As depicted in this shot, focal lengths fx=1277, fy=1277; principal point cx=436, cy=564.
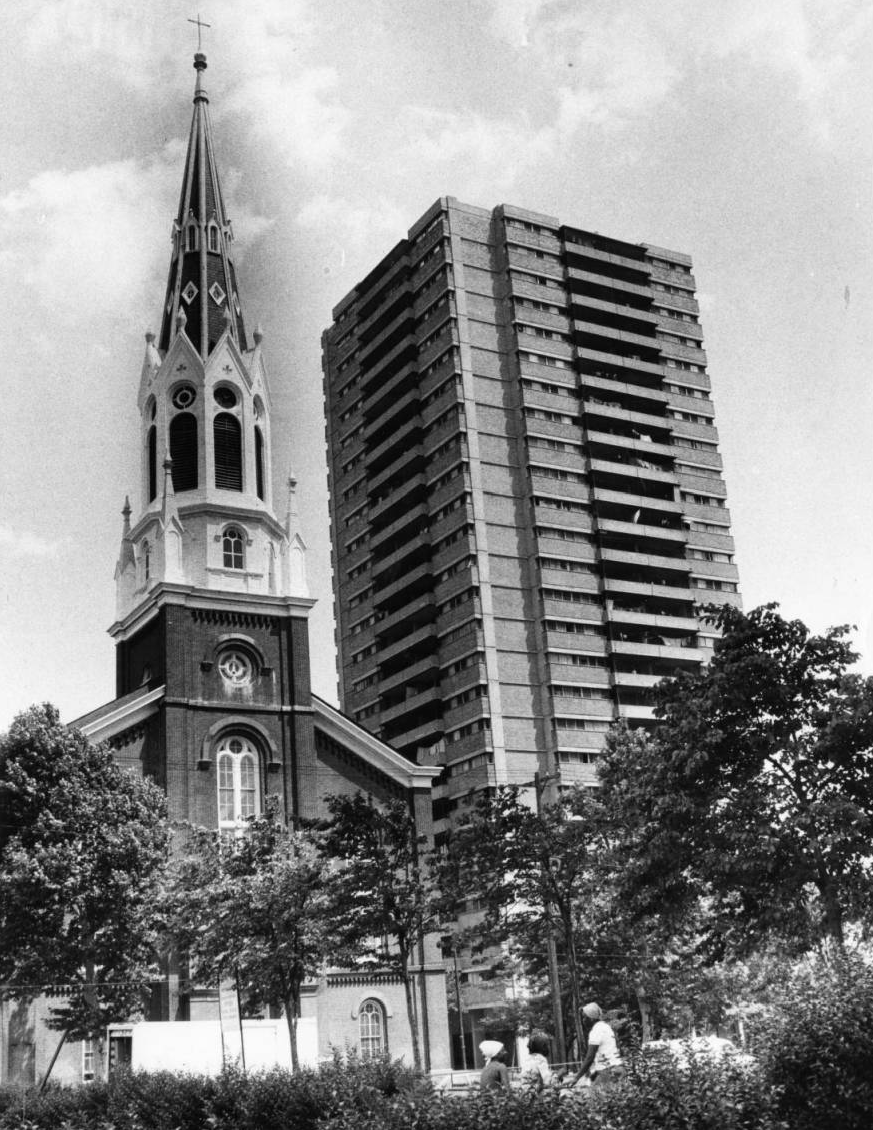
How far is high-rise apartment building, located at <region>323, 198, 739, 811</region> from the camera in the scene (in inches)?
3878

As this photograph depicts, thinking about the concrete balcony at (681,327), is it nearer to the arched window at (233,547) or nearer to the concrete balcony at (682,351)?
the concrete balcony at (682,351)

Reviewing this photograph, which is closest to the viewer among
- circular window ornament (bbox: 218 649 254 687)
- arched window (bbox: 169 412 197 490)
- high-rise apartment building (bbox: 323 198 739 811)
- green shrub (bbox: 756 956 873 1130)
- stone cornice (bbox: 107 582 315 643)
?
green shrub (bbox: 756 956 873 1130)

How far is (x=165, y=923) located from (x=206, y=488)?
2162 cm

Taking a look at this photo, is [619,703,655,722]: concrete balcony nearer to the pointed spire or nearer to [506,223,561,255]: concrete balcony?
[506,223,561,255]: concrete balcony

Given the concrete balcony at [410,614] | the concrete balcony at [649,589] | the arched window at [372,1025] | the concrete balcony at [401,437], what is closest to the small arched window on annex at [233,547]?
the arched window at [372,1025]

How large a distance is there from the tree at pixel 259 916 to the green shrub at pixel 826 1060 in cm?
2772

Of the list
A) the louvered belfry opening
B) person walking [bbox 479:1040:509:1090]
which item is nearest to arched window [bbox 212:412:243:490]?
the louvered belfry opening

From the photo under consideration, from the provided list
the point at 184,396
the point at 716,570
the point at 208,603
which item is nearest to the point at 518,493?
the point at 716,570

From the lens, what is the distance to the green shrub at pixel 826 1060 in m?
12.3

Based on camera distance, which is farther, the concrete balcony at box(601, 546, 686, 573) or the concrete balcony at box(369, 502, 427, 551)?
the concrete balcony at box(369, 502, 427, 551)

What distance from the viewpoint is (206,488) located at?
57438 millimetres

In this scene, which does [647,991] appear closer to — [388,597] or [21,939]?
[21,939]

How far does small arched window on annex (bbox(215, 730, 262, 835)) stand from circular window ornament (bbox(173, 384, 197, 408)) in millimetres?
16113

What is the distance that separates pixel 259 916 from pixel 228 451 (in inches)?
1009
